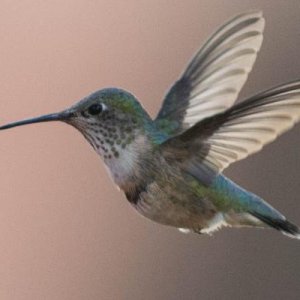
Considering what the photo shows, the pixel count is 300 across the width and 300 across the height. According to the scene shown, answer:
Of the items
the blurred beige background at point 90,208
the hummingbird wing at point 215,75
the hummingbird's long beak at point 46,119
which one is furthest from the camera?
Answer: the blurred beige background at point 90,208

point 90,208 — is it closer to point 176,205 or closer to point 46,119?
point 176,205

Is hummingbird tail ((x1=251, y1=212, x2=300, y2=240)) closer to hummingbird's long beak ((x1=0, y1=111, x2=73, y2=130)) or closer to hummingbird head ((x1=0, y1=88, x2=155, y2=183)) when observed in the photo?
hummingbird head ((x1=0, y1=88, x2=155, y2=183))

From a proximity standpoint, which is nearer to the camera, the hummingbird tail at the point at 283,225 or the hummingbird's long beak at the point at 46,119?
the hummingbird's long beak at the point at 46,119

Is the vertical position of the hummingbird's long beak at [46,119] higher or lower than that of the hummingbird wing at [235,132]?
higher

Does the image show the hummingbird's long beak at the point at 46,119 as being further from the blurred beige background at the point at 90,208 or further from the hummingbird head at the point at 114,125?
the blurred beige background at the point at 90,208

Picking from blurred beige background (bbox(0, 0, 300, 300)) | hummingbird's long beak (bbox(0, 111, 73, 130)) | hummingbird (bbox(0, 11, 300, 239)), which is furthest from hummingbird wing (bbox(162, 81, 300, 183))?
blurred beige background (bbox(0, 0, 300, 300))

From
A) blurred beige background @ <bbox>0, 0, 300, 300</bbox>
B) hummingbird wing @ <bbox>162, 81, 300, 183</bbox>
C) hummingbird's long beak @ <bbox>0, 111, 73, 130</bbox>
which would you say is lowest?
blurred beige background @ <bbox>0, 0, 300, 300</bbox>

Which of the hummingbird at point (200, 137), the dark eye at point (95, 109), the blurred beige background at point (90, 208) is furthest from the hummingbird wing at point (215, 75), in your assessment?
the blurred beige background at point (90, 208)

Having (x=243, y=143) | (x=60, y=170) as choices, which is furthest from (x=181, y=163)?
(x=60, y=170)
